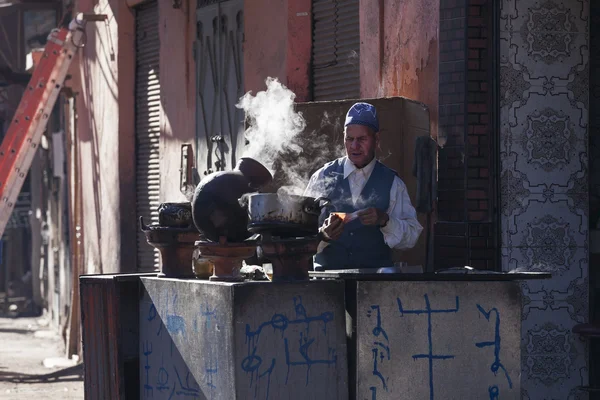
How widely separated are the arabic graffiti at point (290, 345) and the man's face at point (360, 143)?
1204mm

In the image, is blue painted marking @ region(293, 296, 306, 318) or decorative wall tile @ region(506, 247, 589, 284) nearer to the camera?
blue painted marking @ region(293, 296, 306, 318)

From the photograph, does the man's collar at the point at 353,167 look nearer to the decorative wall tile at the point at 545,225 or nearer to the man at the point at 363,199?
the man at the point at 363,199

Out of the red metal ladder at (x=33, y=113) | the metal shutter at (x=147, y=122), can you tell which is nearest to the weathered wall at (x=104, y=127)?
the metal shutter at (x=147, y=122)

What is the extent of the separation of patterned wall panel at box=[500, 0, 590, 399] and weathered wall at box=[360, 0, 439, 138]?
21.3 inches

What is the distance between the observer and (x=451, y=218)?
728 cm

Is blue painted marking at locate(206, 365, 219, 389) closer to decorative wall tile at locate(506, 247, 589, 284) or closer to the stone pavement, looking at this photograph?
decorative wall tile at locate(506, 247, 589, 284)

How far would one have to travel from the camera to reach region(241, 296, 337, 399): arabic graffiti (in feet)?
16.1

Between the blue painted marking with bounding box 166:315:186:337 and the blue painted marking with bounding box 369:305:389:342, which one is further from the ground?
the blue painted marking with bounding box 369:305:389:342

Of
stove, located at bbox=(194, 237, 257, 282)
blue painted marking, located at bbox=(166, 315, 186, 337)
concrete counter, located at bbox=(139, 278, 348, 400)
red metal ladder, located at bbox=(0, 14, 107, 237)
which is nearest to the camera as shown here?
concrete counter, located at bbox=(139, 278, 348, 400)

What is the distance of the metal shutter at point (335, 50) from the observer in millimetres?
8992

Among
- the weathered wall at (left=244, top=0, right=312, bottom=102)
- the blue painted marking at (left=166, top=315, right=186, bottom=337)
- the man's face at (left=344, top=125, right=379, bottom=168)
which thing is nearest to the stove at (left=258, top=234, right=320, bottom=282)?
the blue painted marking at (left=166, top=315, right=186, bottom=337)

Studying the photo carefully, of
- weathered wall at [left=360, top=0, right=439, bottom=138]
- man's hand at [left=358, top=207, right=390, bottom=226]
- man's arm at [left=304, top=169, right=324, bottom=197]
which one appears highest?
weathered wall at [left=360, top=0, right=439, bottom=138]

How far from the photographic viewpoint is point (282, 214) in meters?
5.07

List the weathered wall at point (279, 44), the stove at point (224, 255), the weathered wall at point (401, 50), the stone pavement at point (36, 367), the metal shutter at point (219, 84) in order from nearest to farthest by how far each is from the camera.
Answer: the stove at point (224, 255) → the weathered wall at point (401, 50) → the weathered wall at point (279, 44) → the metal shutter at point (219, 84) → the stone pavement at point (36, 367)
